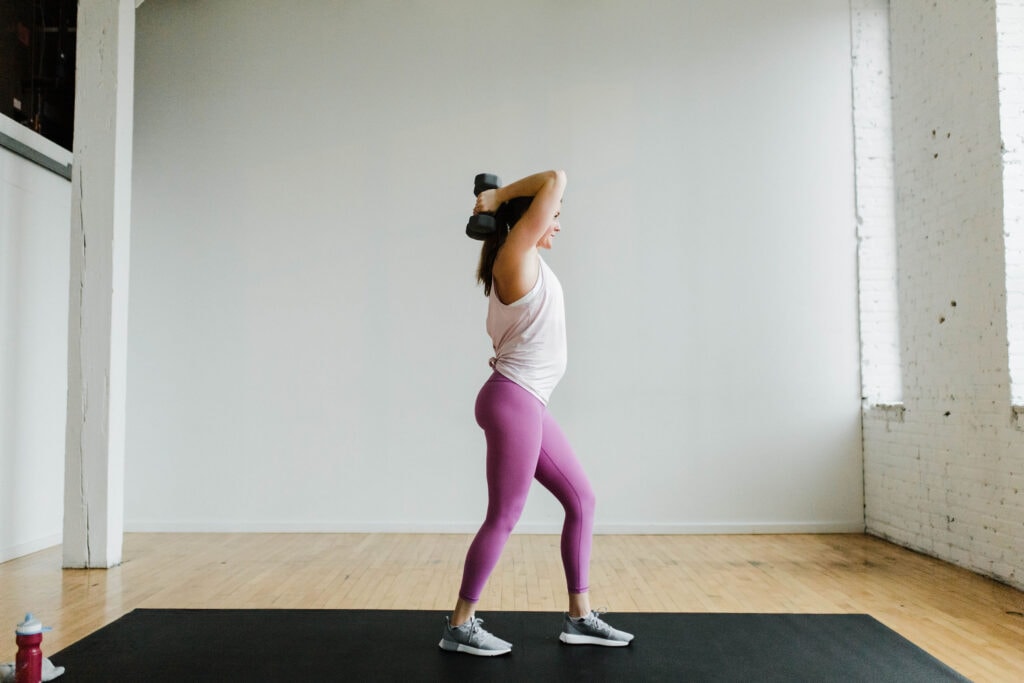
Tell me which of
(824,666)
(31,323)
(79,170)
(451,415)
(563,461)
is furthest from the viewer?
(451,415)

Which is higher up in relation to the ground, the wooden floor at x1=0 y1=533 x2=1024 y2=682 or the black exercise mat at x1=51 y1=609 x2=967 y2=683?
the black exercise mat at x1=51 y1=609 x2=967 y2=683

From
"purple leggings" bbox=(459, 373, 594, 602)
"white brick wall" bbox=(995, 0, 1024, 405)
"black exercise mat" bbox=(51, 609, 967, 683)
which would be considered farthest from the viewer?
"white brick wall" bbox=(995, 0, 1024, 405)

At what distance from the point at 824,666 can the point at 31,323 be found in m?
3.74

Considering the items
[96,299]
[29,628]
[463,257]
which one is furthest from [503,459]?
[463,257]

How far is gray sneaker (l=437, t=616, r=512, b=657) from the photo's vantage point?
7.68 feet

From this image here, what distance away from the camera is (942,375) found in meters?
3.97

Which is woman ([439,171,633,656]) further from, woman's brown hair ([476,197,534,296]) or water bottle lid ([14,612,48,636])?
water bottle lid ([14,612,48,636])

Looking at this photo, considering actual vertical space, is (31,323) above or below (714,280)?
below

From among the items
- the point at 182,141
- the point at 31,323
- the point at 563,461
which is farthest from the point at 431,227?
the point at 563,461

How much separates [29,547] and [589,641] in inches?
116

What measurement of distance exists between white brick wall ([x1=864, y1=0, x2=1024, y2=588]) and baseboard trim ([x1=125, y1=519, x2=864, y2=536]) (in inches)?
30.8

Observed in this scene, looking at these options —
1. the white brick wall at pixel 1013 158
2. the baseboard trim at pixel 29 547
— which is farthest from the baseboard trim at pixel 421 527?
the white brick wall at pixel 1013 158

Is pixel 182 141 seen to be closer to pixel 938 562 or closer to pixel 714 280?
pixel 714 280

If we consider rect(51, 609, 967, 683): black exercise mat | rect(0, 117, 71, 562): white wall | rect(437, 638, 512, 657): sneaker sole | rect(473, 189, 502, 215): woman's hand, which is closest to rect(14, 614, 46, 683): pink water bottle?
rect(51, 609, 967, 683): black exercise mat
